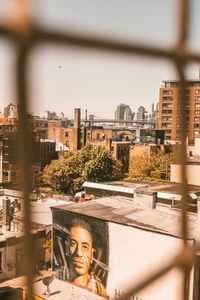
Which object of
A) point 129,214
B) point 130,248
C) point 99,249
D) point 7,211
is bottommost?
point 99,249

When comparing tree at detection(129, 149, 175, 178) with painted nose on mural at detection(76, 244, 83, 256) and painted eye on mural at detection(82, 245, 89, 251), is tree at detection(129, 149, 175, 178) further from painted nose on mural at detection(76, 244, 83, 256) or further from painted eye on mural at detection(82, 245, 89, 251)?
painted eye on mural at detection(82, 245, 89, 251)

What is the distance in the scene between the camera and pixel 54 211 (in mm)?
7270

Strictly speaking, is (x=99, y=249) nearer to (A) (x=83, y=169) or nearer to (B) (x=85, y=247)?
(B) (x=85, y=247)

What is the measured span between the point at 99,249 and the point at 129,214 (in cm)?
89

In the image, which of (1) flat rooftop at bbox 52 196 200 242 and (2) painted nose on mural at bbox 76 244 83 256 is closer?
(1) flat rooftop at bbox 52 196 200 242

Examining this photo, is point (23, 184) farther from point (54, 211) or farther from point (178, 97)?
point (54, 211)

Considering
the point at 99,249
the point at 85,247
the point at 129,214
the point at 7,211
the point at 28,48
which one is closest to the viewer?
the point at 28,48

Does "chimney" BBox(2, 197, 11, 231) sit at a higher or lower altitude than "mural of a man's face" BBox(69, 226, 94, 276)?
higher

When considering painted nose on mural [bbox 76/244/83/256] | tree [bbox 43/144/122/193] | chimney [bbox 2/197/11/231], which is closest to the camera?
chimney [bbox 2/197/11/231]

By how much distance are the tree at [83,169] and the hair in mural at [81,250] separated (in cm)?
681

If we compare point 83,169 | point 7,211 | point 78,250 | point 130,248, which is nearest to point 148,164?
point 83,169

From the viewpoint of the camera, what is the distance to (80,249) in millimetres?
7023

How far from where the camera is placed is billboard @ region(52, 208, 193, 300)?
214 inches

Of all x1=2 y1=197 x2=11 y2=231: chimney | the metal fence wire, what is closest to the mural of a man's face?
x1=2 y1=197 x2=11 y2=231: chimney
